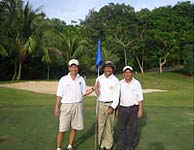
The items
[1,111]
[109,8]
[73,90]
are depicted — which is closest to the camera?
[73,90]

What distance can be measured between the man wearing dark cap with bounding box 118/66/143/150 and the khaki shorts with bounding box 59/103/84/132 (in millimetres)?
778

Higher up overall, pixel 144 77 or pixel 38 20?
pixel 38 20

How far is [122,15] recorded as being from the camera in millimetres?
60469

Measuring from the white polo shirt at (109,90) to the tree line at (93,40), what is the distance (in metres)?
28.8

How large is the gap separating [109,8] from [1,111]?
176 feet

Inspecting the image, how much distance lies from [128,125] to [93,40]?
4849cm

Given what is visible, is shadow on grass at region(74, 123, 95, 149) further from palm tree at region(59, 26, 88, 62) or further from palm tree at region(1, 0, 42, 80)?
palm tree at region(59, 26, 88, 62)

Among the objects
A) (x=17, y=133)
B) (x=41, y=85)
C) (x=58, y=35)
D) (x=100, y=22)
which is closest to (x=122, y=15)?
(x=100, y=22)

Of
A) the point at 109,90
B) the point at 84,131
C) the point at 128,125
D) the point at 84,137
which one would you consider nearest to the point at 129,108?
the point at 128,125

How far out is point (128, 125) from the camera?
24.4 ft

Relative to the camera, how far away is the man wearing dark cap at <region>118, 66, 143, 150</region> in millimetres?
7281

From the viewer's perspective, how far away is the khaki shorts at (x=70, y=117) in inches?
284

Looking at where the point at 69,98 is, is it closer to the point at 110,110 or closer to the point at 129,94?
the point at 110,110

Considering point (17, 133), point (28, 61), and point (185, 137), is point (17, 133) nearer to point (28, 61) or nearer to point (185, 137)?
point (185, 137)
